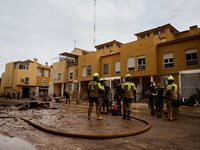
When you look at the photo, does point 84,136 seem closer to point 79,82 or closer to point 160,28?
point 79,82

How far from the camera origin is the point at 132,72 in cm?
2183

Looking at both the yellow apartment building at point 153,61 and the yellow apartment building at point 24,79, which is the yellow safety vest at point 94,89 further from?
the yellow apartment building at point 24,79

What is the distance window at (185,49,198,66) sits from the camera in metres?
17.4

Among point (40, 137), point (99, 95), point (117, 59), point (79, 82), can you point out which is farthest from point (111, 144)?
point (79, 82)

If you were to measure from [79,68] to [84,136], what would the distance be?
26.8 metres

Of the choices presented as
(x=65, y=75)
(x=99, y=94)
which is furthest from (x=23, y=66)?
(x=99, y=94)

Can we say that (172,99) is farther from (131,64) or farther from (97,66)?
(97,66)

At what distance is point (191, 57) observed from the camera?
58.1ft

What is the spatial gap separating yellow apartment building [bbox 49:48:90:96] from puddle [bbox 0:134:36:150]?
2781 cm

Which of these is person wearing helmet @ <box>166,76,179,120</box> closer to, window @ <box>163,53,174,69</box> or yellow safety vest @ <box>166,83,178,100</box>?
yellow safety vest @ <box>166,83,178,100</box>

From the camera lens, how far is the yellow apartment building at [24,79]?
135 feet

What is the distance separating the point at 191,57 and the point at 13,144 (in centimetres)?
1917

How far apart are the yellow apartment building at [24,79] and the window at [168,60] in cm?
3240

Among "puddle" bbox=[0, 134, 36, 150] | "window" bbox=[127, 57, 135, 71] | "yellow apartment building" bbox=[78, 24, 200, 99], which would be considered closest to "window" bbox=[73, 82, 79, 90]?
"yellow apartment building" bbox=[78, 24, 200, 99]
